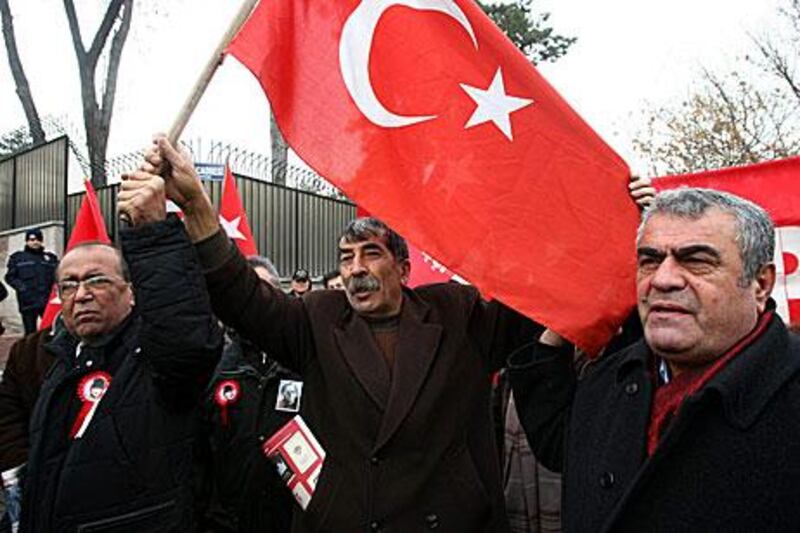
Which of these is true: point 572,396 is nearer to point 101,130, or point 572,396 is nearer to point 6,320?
point 6,320

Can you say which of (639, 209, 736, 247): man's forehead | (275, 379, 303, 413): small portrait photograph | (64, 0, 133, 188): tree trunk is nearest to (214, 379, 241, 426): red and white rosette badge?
(275, 379, 303, 413): small portrait photograph

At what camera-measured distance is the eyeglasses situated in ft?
9.62

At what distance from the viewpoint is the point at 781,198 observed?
4312 millimetres

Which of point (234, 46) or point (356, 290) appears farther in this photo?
point (356, 290)

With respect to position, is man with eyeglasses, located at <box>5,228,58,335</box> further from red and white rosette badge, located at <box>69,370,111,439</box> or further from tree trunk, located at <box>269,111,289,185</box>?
red and white rosette badge, located at <box>69,370,111,439</box>

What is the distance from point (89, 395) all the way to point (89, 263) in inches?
21.6

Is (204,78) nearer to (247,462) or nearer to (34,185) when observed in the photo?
(247,462)

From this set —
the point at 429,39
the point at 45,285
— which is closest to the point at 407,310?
the point at 429,39

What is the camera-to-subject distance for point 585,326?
250 centimetres

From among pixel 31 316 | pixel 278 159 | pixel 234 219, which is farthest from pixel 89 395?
pixel 278 159

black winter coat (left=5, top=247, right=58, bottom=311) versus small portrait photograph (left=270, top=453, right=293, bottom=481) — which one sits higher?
black winter coat (left=5, top=247, right=58, bottom=311)

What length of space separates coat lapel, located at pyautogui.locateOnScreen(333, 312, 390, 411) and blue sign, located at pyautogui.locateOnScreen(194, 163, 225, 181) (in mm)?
8643

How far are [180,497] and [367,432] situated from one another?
59cm

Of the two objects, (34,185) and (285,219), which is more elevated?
(34,185)
